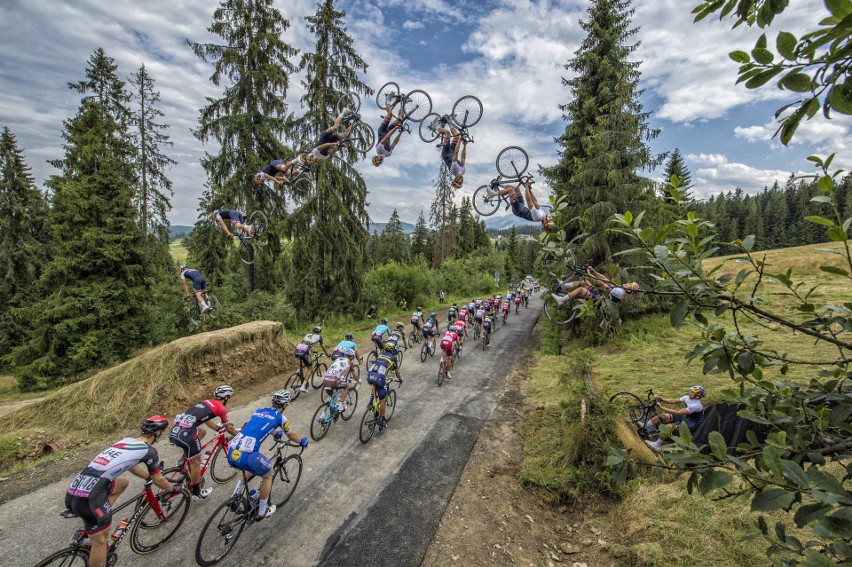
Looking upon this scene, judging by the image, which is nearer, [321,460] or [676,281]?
[676,281]

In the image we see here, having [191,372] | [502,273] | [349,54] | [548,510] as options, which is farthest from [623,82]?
[502,273]

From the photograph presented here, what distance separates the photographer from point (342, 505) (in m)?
6.91

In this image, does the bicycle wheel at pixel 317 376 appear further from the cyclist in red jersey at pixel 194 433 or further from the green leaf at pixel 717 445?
the green leaf at pixel 717 445

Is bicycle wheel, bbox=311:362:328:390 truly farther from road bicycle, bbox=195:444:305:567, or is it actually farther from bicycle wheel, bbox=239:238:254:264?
road bicycle, bbox=195:444:305:567

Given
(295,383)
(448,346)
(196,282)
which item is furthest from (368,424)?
(196,282)

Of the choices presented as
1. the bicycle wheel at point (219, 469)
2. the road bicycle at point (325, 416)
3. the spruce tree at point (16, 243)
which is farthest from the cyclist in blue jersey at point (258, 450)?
the spruce tree at point (16, 243)

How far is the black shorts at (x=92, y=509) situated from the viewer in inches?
187

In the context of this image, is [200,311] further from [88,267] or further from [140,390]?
[88,267]

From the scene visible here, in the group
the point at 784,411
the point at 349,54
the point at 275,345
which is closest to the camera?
the point at 784,411

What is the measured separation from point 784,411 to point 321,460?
858 centimetres

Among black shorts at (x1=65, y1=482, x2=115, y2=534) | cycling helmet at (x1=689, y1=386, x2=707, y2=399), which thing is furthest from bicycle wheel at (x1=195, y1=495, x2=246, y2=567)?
cycling helmet at (x1=689, y1=386, x2=707, y2=399)

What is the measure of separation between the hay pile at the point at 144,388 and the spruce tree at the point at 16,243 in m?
19.6

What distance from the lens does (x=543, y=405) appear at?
474 inches

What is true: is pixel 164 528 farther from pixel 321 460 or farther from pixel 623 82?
pixel 623 82
